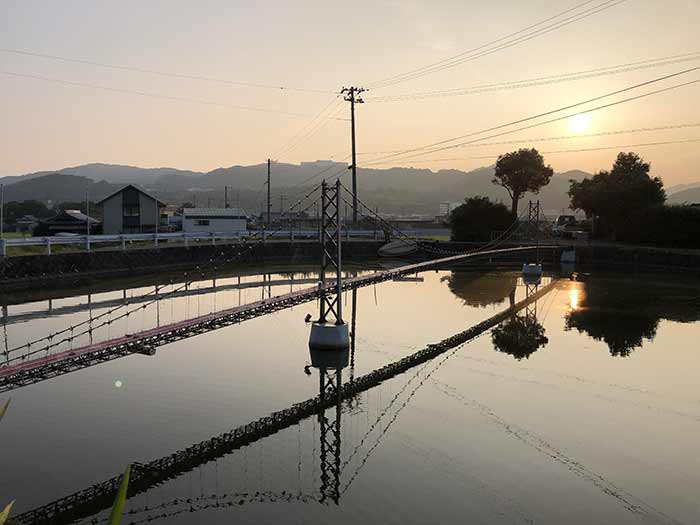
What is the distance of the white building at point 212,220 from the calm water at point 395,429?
165 ft

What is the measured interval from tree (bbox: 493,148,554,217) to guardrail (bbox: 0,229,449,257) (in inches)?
894

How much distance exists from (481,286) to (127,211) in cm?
3907

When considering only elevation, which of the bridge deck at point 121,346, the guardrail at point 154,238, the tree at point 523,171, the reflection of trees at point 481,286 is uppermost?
the tree at point 523,171

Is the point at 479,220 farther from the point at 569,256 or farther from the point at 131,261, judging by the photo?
the point at 131,261

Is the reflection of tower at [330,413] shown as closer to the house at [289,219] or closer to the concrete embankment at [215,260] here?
the house at [289,219]

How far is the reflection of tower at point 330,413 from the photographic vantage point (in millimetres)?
13386

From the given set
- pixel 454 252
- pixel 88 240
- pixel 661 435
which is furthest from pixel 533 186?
pixel 661 435

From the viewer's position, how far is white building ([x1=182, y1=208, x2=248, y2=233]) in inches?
3174

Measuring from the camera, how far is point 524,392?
20.2 metres

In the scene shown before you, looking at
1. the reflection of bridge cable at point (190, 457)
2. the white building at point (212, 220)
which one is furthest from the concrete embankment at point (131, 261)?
the white building at point (212, 220)

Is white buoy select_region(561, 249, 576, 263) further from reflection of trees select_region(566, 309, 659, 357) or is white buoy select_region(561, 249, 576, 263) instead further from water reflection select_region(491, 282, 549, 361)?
water reflection select_region(491, 282, 549, 361)

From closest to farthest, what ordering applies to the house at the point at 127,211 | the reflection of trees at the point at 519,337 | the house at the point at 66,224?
the reflection of trees at the point at 519,337 → the house at the point at 127,211 → the house at the point at 66,224

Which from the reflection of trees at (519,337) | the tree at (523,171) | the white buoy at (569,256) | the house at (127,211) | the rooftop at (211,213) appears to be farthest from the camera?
the tree at (523,171)

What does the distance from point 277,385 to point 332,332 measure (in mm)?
4904
